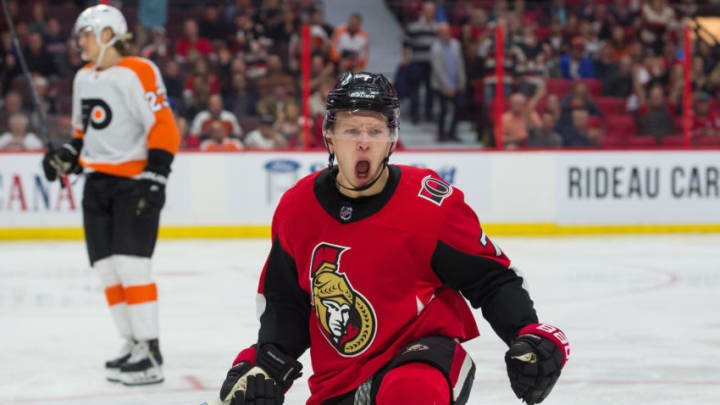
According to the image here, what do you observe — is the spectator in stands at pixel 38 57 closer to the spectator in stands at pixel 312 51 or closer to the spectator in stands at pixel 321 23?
the spectator in stands at pixel 312 51

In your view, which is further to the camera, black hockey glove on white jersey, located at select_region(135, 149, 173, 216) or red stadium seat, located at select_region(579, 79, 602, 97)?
red stadium seat, located at select_region(579, 79, 602, 97)

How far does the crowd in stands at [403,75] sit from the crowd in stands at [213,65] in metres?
0.01

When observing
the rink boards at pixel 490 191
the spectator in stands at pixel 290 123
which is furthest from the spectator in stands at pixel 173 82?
the spectator in stands at pixel 290 123

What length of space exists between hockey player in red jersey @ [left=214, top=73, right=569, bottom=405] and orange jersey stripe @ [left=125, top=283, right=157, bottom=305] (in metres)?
2.24

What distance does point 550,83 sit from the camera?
10.3 meters

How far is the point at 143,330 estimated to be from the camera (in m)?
4.37

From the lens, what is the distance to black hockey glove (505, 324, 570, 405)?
1.93m

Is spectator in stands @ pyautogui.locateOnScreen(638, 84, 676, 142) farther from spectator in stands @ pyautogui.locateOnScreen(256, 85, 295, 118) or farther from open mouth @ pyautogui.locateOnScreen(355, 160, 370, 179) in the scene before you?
open mouth @ pyautogui.locateOnScreen(355, 160, 370, 179)

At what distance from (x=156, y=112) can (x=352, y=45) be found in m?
6.63

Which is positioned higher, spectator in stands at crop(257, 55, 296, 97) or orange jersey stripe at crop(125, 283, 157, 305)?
spectator in stands at crop(257, 55, 296, 97)

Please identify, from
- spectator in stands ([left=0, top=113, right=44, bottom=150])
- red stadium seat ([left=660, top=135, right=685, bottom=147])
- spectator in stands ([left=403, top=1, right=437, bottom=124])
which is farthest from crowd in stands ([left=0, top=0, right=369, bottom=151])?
red stadium seat ([left=660, top=135, right=685, bottom=147])

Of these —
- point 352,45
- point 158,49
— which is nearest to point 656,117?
point 352,45

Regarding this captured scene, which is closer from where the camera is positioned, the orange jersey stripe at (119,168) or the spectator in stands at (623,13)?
the orange jersey stripe at (119,168)

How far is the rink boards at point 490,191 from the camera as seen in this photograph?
966cm
